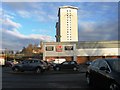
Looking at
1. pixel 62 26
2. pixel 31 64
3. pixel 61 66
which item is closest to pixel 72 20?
pixel 62 26

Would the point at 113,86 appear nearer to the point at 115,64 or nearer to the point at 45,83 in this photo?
the point at 115,64

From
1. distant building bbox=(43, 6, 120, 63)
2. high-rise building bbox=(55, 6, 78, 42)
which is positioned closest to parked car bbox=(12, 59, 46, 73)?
distant building bbox=(43, 6, 120, 63)

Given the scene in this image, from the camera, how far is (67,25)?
Result: 11475 cm

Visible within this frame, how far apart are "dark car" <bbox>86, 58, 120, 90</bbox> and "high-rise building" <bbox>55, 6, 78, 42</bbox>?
99660 millimetres

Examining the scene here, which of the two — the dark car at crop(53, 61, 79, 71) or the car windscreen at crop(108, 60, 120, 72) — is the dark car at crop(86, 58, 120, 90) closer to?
the car windscreen at crop(108, 60, 120, 72)

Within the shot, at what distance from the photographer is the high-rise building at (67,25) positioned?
114 meters

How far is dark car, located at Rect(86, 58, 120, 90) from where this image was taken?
10438 mm

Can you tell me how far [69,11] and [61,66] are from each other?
82.8 metres

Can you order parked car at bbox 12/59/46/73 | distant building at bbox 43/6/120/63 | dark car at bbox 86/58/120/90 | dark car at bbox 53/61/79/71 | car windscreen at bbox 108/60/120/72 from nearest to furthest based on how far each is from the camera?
dark car at bbox 86/58/120/90 → car windscreen at bbox 108/60/120/72 → parked car at bbox 12/59/46/73 → dark car at bbox 53/61/79/71 → distant building at bbox 43/6/120/63

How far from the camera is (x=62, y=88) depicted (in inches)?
521

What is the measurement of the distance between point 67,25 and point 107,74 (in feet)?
341

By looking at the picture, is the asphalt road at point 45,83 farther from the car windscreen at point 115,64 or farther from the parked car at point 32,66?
the parked car at point 32,66

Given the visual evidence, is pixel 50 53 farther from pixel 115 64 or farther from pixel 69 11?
pixel 115 64

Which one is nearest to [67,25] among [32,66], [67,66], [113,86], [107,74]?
[67,66]
